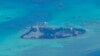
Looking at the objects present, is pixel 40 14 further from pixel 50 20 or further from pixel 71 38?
pixel 71 38

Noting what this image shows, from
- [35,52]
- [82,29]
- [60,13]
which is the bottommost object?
[35,52]

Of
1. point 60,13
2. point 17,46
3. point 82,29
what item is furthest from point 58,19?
point 17,46

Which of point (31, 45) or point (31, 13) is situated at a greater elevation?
point (31, 13)
